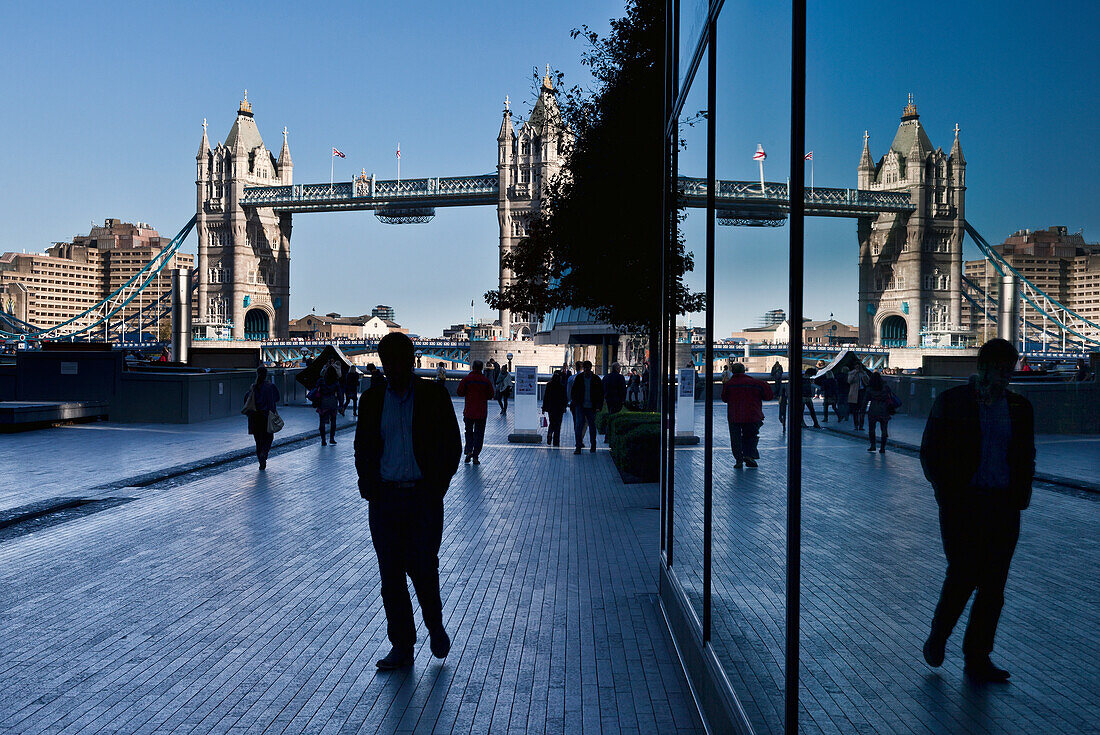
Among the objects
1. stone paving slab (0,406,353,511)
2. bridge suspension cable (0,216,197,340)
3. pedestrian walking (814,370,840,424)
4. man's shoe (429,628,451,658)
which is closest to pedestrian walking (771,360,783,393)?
pedestrian walking (814,370,840,424)

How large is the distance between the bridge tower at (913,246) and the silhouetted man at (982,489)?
28 cm

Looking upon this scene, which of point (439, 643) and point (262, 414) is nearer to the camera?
point (439, 643)

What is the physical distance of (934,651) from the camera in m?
1.60

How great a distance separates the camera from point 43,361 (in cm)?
2456

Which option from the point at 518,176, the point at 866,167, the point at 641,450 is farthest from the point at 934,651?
the point at 518,176

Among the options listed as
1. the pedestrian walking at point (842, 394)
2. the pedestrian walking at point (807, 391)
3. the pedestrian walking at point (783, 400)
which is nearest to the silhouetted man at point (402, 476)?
the pedestrian walking at point (783, 400)

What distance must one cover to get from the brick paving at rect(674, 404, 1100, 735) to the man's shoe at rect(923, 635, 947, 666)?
0.02m

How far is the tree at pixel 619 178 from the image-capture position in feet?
57.4

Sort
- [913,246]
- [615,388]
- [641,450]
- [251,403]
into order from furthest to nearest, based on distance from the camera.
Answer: [615,388] < [251,403] < [641,450] < [913,246]

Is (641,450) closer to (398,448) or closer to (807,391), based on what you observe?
(398,448)

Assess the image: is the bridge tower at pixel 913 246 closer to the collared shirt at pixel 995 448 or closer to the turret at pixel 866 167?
the turret at pixel 866 167

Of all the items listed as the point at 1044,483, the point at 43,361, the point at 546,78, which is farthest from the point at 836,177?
the point at 43,361

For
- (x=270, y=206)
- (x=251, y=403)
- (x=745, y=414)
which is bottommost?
(x=251, y=403)

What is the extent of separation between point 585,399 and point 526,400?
2978 mm
